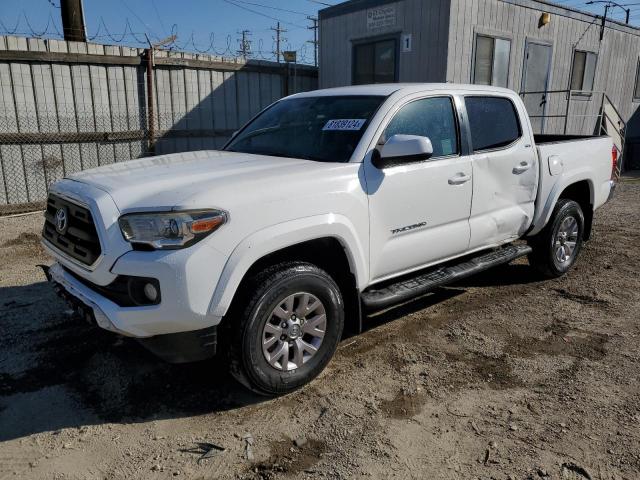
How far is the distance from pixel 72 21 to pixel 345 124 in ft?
27.1

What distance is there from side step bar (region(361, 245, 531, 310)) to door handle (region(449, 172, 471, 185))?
0.71 meters

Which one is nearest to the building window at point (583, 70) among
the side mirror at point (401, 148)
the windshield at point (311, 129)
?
the windshield at point (311, 129)

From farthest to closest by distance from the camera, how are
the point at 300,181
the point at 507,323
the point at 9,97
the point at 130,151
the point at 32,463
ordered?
the point at 130,151
the point at 9,97
the point at 507,323
the point at 300,181
the point at 32,463

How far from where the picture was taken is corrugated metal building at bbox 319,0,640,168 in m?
10.3

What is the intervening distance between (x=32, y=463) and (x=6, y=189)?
23.0 ft

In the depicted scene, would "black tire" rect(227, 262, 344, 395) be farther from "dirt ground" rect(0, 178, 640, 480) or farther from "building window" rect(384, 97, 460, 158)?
"building window" rect(384, 97, 460, 158)

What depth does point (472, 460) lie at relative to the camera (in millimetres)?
2695

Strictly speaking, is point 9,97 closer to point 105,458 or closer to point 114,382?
point 114,382

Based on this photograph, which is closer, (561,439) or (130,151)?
(561,439)

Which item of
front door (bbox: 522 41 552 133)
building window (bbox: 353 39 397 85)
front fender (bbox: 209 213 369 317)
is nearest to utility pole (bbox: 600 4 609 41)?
front door (bbox: 522 41 552 133)

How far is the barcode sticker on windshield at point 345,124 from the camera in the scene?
3678 millimetres

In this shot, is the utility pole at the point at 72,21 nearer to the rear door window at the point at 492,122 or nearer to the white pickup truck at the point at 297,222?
the white pickup truck at the point at 297,222

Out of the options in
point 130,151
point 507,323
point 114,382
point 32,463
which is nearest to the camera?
point 32,463

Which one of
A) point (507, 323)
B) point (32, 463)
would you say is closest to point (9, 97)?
point (32, 463)
